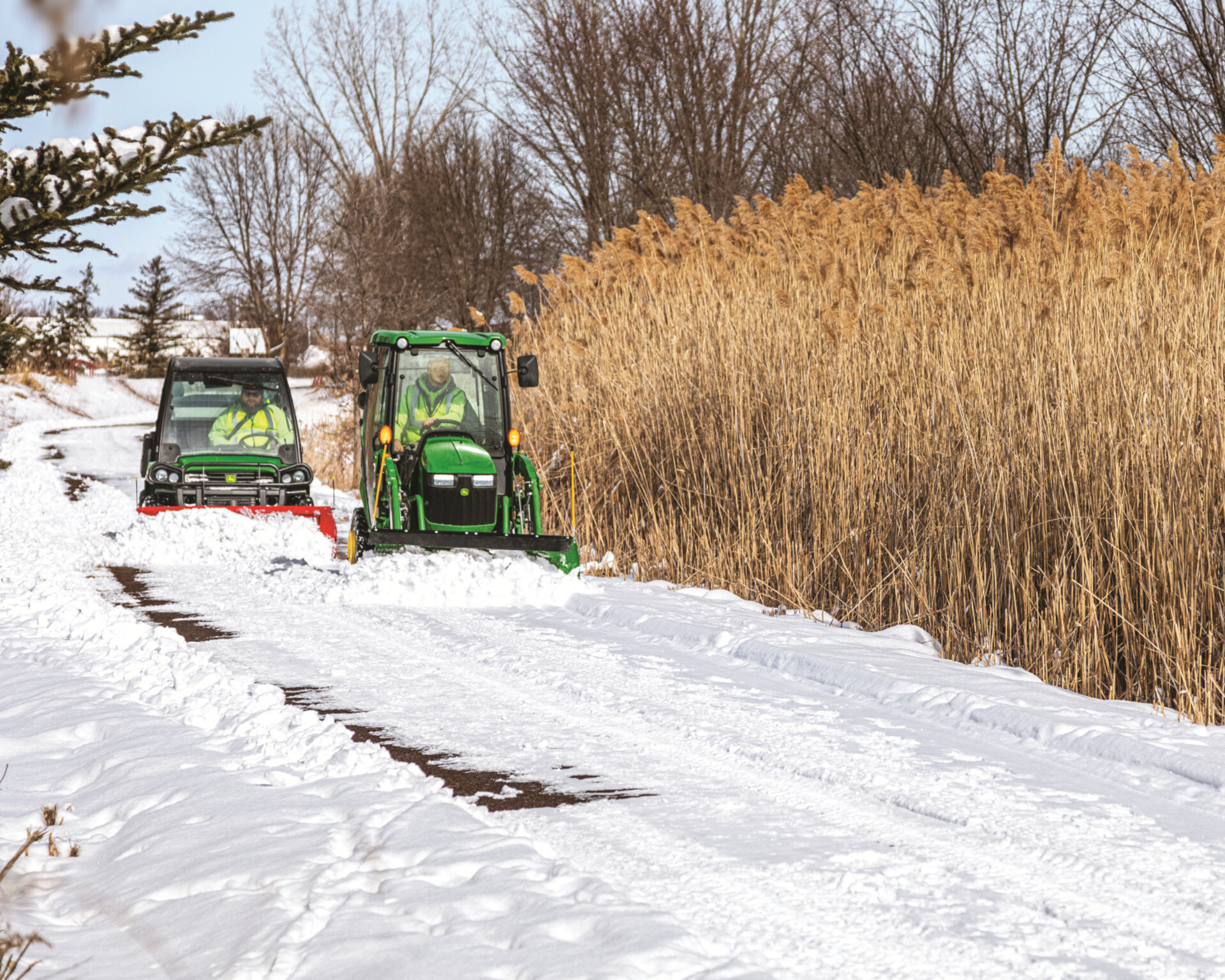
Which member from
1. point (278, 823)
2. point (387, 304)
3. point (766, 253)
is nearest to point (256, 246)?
point (387, 304)

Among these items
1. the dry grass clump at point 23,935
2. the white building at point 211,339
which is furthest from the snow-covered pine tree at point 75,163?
the white building at point 211,339

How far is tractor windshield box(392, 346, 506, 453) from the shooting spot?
9.89 m

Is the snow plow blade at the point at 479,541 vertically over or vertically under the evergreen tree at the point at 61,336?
under

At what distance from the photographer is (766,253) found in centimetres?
1130

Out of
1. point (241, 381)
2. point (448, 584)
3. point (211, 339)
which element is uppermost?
point (211, 339)

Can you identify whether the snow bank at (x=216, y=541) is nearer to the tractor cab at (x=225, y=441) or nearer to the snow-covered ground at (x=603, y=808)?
the tractor cab at (x=225, y=441)

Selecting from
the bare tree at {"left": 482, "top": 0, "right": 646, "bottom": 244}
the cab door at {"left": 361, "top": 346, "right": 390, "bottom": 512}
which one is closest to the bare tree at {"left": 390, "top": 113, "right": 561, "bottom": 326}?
the bare tree at {"left": 482, "top": 0, "right": 646, "bottom": 244}

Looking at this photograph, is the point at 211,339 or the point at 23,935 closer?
the point at 23,935

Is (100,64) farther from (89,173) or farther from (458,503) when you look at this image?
(458,503)

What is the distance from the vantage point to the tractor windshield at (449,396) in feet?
32.4

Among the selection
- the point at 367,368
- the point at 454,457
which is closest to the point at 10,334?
the point at 367,368

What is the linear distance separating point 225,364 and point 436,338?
4531 millimetres

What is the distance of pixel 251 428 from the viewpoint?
13234mm

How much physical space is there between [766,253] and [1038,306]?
4068 millimetres
